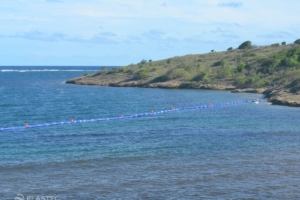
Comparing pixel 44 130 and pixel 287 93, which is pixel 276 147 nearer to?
pixel 44 130

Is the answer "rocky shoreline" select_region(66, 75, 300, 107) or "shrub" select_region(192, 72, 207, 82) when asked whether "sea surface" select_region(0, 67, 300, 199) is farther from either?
"shrub" select_region(192, 72, 207, 82)

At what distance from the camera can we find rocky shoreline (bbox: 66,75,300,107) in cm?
6073

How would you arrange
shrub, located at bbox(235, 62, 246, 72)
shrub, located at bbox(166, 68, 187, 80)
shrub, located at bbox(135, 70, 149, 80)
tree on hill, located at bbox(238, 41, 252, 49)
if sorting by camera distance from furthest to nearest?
tree on hill, located at bbox(238, 41, 252, 49) → shrub, located at bbox(135, 70, 149, 80) → shrub, located at bbox(166, 68, 187, 80) → shrub, located at bbox(235, 62, 246, 72)

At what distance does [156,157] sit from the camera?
29016 mm

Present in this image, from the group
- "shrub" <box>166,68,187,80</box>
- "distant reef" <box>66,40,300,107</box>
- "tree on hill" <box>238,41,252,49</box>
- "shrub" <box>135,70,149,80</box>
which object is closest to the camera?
"distant reef" <box>66,40,300,107</box>

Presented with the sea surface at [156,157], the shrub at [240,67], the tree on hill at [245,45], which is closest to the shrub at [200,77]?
the shrub at [240,67]

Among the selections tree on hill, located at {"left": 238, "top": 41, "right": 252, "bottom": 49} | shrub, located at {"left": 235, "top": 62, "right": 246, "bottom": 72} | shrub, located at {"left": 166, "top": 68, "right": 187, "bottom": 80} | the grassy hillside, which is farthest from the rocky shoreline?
tree on hill, located at {"left": 238, "top": 41, "right": 252, "bottom": 49}

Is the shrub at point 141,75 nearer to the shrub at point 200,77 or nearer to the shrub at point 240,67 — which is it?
the shrub at point 200,77

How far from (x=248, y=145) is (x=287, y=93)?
3624cm

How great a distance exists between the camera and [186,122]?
4491 centimetres

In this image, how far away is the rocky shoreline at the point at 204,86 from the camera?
60.7m

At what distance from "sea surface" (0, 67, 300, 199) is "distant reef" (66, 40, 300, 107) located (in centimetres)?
2609

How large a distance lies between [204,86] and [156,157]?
64440 millimetres

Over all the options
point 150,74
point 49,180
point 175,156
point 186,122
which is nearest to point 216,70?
point 150,74
